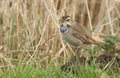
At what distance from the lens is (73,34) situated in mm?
6070

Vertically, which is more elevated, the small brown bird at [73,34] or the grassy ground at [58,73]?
the small brown bird at [73,34]

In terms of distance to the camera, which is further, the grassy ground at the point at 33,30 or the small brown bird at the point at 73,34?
the grassy ground at the point at 33,30

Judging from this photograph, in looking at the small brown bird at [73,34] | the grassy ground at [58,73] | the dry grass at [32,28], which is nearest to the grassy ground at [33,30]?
the dry grass at [32,28]

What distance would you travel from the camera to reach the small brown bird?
598cm

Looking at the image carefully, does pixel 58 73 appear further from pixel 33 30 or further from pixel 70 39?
pixel 33 30

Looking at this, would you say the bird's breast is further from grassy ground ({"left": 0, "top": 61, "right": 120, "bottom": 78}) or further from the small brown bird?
grassy ground ({"left": 0, "top": 61, "right": 120, "bottom": 78})

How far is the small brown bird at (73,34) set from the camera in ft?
19.6

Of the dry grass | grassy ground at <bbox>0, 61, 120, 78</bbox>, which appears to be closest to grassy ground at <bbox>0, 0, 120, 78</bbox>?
the dry grass

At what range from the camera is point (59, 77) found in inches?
188

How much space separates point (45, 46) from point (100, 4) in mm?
2308

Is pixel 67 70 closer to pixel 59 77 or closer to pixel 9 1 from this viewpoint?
pixel 59 77

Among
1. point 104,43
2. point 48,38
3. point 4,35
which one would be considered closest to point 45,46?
point 48,38

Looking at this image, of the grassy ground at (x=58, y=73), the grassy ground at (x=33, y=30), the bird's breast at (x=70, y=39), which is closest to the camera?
the grassy ground at (x=58, y=73)

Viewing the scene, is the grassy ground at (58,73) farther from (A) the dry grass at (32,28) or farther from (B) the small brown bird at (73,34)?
(A) the dry grass at (32,28)
